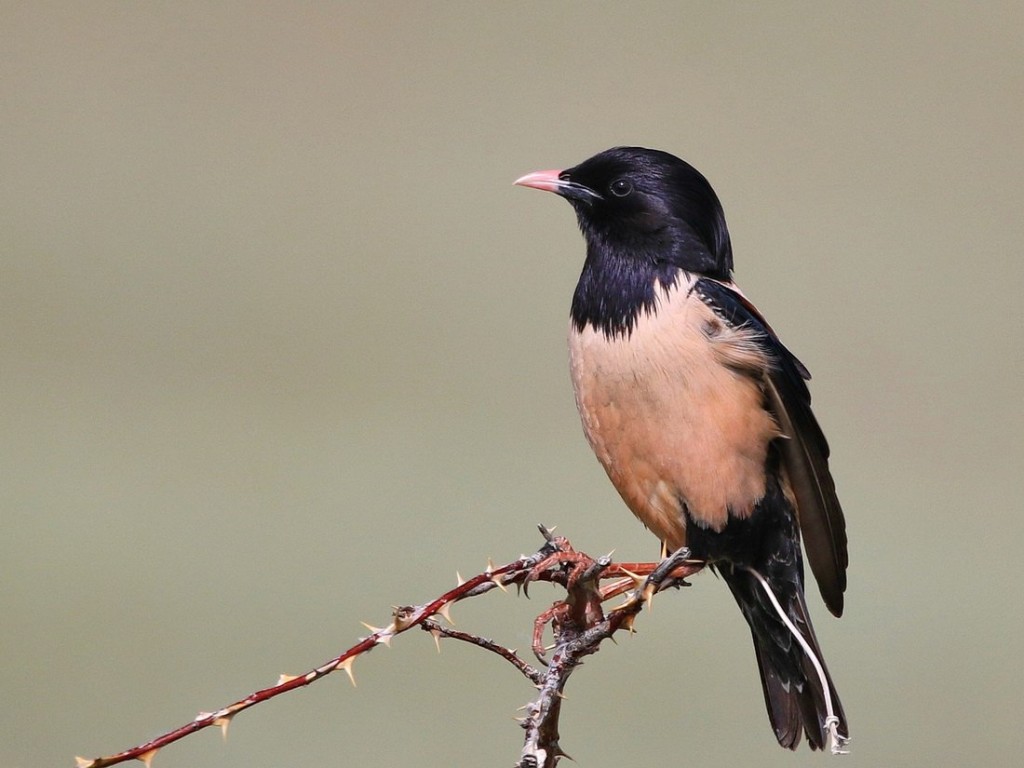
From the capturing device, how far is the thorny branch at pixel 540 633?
1029 millimetres

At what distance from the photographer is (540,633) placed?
1.41 m

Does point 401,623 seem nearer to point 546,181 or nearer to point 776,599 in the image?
point 776,599

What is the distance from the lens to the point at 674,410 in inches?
69.7

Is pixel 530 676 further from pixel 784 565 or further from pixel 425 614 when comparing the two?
pixel 784 565

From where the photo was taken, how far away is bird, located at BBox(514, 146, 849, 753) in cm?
178

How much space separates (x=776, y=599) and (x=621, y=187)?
0.71 metres

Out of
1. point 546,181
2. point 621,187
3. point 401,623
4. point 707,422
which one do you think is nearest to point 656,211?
point 621,187

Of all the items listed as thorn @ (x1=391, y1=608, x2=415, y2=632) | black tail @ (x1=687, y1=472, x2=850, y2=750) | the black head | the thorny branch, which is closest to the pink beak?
the black head

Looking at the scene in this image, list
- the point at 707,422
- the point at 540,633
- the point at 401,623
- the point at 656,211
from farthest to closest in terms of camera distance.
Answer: the point at 656,211 < the point at 707,422 < the point at 540,633 < the point at 401,623

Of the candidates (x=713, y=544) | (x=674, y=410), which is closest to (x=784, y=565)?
(x=713, y=544)

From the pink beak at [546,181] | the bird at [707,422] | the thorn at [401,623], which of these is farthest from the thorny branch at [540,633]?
the pink beak at [546,181]

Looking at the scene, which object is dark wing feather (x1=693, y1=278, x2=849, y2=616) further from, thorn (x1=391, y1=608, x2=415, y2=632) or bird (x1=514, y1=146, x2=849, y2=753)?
thorn (x1=391, y1=608, x2=415, y2=632)

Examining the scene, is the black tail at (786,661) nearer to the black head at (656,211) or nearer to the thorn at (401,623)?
the black head at (656,211)

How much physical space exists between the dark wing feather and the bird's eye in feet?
0.72
